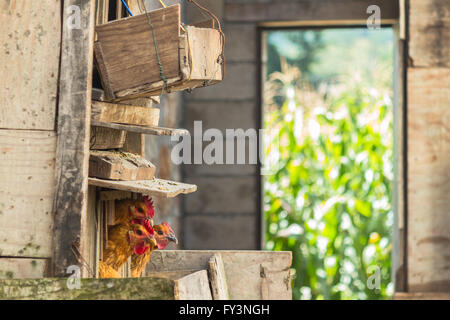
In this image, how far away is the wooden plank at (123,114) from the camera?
177 centimetres

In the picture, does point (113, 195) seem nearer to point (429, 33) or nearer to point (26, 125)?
point (26, 125)

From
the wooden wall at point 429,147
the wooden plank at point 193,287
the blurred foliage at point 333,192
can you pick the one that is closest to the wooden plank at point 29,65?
the wooden plank at point 193,287

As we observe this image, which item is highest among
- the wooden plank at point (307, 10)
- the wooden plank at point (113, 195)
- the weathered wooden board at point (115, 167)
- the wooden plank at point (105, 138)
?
the wooden plank at point (307, 10)

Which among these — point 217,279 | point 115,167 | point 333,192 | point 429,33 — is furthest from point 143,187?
point 333,192

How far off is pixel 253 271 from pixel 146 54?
673mm

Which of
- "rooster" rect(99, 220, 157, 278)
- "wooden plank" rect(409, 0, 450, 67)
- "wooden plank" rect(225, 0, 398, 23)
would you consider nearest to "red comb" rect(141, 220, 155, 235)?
"rooster" rect(99, 220, 157, 278)

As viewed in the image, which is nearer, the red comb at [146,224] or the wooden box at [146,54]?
the wooden box at [146,54]

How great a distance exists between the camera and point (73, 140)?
5.54 ft

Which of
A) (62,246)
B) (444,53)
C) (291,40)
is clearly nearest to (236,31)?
(444,53)

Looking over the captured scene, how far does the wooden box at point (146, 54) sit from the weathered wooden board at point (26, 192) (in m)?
0.23

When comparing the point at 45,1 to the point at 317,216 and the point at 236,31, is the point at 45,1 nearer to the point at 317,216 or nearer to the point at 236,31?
the point at 236,31

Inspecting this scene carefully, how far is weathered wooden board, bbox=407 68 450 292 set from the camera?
11.7 feet

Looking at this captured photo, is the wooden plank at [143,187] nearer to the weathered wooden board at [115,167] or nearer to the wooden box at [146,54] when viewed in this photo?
the weathered wooden board at [115,167]

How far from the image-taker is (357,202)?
454cm
